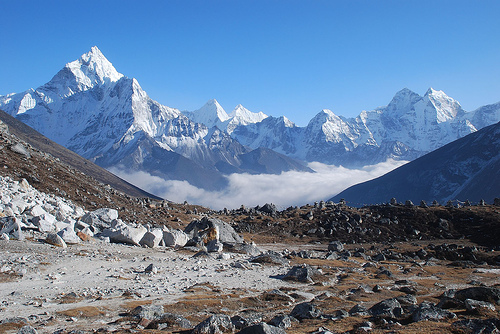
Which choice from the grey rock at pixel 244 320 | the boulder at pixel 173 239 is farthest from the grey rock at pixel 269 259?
the grey rock at pixel 244 320

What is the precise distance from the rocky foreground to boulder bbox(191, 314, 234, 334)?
5cm

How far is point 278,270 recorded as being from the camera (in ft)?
122

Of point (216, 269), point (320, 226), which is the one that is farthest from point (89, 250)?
point (320, 226)

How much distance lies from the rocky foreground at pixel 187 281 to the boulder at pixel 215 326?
5 centimetres

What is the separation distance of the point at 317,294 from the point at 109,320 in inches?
636

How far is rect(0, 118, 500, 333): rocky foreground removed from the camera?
60.1 feet

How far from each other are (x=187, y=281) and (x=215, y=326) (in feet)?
42.2

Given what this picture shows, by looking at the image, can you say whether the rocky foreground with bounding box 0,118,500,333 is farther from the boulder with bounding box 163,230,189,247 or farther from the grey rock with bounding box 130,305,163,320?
the boulder with bounding box 163,230,189,247

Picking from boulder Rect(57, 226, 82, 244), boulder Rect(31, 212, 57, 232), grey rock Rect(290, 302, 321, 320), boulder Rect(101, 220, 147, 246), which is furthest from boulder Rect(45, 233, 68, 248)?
grey rock Rect(290, 302, 321, 320)

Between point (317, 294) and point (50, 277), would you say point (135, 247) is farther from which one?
point (317, 294)

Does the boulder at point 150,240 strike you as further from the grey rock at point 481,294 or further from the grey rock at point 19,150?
the grey rock at point 19,150

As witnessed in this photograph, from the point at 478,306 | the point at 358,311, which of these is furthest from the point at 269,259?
the point at 478,306

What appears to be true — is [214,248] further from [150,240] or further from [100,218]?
[100,218]

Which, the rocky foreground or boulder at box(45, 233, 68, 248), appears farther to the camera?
boulder at box(45, 233, 68, 248)
